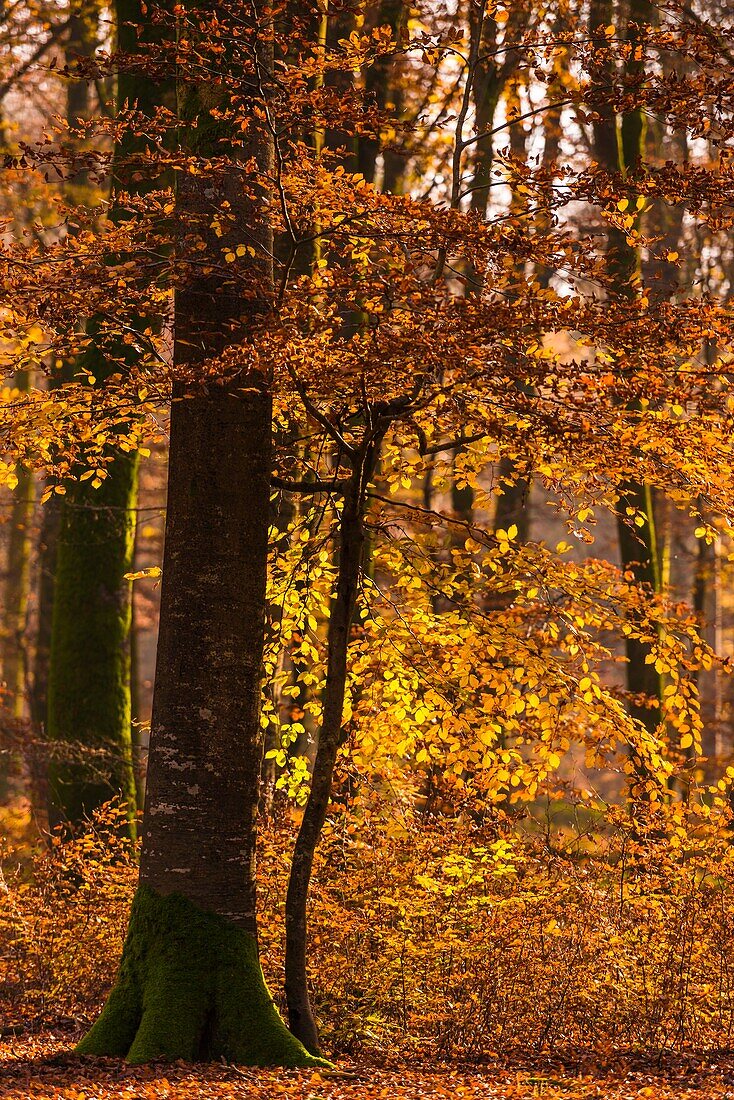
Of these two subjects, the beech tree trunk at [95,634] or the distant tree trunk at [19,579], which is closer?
the beech tree trunk at [95,634]

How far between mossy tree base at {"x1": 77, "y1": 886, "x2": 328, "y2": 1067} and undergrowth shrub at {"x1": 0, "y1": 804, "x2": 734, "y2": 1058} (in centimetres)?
145

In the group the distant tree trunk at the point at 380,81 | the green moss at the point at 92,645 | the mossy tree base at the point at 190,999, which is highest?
the distant tree trunk at the point at 380,81

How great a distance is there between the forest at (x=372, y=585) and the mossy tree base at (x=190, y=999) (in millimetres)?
16

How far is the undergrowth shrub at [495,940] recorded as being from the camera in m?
7.21

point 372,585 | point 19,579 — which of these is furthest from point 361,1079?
point 19,579

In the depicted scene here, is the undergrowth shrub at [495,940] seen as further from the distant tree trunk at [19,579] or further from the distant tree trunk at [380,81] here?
the distant tree trunk at [19,579]

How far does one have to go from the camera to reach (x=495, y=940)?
721 centimetres

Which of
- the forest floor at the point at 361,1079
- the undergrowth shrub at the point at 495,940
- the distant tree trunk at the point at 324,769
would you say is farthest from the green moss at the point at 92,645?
the distant tree trunk at the point at 324,769

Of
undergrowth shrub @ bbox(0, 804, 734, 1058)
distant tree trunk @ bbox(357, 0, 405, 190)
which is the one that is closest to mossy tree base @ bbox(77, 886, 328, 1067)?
undergrowth shrub @ bbox(0, 804, 734, 1058)

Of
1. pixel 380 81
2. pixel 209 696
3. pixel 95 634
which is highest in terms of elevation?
pixel 380 81

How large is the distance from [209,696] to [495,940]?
2729 millimetres

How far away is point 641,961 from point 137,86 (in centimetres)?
902

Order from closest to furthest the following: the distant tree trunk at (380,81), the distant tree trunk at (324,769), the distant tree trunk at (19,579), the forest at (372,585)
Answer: the forest at (372,585), the distant tree trunk at (324,769), the distant tree trunk at (380,81), the distant tree trunk at (19,579)

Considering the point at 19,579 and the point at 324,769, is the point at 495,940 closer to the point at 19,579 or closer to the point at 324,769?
the point at 324,769
